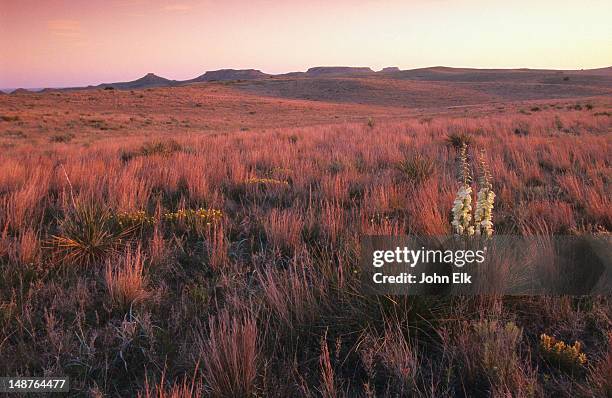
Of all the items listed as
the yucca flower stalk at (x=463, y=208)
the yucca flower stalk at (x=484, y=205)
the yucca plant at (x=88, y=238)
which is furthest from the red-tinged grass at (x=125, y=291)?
the yucca flower stalk at (x=484, y=205)

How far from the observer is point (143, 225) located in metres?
4.28

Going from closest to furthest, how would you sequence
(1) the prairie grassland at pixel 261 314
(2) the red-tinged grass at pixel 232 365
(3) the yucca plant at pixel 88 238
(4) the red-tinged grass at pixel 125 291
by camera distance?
(2) the red-tinged grass at pixel 232 365
(1) the prairie grassland at pixel 261 314
(4) the red-tinged grass at pixel 125 291
(3) the yucca plant at pixel 88 238

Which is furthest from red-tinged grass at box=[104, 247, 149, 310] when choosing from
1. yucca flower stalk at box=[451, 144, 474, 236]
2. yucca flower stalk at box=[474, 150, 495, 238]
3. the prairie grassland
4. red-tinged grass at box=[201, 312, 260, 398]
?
yucca flower stalk at box=[474, 150, 495, 238]

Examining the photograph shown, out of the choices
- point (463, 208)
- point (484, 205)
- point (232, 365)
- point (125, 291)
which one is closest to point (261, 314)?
point (232, 365)

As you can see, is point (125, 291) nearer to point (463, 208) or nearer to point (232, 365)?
point (232, 365)

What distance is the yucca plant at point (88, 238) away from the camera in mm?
3523

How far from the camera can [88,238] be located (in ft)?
12.1

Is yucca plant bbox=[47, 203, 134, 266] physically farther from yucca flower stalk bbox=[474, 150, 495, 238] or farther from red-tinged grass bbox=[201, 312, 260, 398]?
yucca flower stalk bbox=[474, 150, 495, 238]

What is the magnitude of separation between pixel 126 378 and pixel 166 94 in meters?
58.5

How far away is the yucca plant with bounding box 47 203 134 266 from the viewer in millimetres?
3523

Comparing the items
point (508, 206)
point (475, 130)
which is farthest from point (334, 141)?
point (508, 206)

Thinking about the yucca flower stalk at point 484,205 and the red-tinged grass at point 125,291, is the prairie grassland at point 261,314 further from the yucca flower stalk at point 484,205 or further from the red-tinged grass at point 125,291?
the yucca flower stalk at point 484,205

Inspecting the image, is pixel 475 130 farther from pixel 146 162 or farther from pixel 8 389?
pixel 8 389

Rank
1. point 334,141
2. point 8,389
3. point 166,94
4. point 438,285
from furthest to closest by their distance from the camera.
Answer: point 166,94
point 334,141
point 438,285
point 8,389
